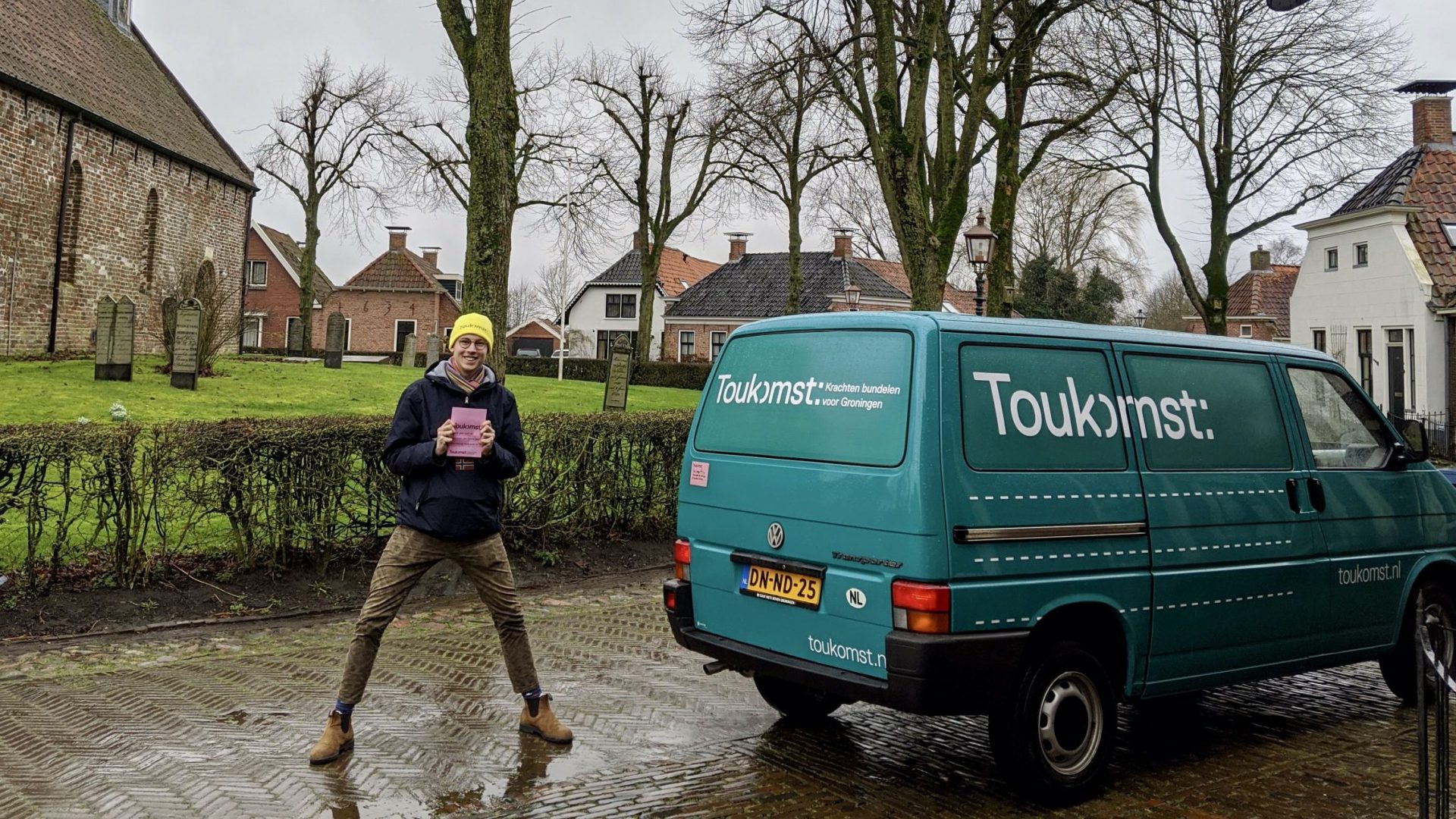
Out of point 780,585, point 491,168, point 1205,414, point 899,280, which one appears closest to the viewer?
point 780,585

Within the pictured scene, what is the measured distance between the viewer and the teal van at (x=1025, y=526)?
424 cm

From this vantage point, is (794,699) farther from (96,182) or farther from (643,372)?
(643,372)

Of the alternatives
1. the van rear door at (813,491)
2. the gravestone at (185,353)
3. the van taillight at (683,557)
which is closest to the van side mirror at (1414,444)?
the van rear door at (813,491)

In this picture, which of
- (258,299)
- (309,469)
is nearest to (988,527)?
(309,469)

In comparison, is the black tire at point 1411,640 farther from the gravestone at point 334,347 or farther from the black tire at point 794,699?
the gravestone at point 334,347

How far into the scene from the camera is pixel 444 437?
480 cm

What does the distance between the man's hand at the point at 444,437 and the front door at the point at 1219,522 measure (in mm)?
3074

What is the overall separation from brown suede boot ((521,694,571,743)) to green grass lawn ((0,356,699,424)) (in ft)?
24.2

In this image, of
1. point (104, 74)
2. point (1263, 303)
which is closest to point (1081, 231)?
point (1263, 303)

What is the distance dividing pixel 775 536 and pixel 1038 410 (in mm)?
1265

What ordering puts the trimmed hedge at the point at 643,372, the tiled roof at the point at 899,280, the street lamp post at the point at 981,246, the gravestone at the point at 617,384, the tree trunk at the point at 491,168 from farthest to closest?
1. the tiled roof at the point at 899,280
2. the trimmed hedge at the point at 643,372
3. the gravestone at the point at 617,384
4. the street lamp post at the point at 981,246
5. the tree trunk at the point at 491,168

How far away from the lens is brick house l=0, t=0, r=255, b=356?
78.8 feet

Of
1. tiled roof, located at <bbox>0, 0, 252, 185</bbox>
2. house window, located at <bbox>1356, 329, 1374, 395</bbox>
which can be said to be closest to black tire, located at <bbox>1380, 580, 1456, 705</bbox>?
house window, located at <bbox>1356, 329, 1374, 395</bbox>

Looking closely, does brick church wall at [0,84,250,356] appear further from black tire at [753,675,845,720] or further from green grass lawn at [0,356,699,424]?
black tire at [753,675,845,720]
